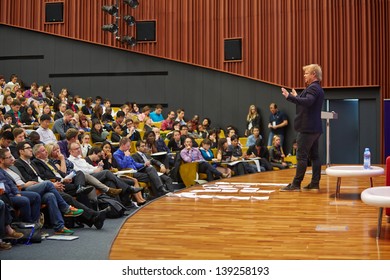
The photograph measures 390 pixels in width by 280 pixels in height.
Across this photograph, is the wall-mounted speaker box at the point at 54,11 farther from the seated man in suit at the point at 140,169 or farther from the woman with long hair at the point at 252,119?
the seated man in suit at the point at 140,169

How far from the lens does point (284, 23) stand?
351 inches

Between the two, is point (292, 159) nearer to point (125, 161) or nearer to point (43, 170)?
point (125, 161)

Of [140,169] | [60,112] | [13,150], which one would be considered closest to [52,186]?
[13,150]

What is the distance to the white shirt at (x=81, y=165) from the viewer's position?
480cm

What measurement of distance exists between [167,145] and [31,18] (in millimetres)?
4774

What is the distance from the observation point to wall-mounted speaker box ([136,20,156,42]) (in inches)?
381

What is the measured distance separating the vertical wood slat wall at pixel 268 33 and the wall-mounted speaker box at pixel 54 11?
0.10 meters

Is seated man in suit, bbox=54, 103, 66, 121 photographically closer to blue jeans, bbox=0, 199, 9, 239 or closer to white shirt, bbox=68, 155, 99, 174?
white shirt, bbox=68, 155, 99, 174

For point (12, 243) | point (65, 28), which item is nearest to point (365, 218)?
point (12, 243)

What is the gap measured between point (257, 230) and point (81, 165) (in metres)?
2.21

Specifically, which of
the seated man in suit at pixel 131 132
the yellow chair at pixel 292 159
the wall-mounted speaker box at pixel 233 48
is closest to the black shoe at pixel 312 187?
the seated man in suit at pixel 131 132

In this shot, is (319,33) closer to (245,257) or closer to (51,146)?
(51,146)

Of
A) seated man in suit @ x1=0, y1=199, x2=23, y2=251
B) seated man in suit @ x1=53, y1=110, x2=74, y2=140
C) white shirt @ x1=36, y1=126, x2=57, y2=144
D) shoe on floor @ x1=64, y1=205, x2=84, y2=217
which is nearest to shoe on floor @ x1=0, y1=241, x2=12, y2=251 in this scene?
seated man in suit @ x1=0, y1=199, x2=23, y2=251

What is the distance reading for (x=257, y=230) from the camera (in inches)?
120
